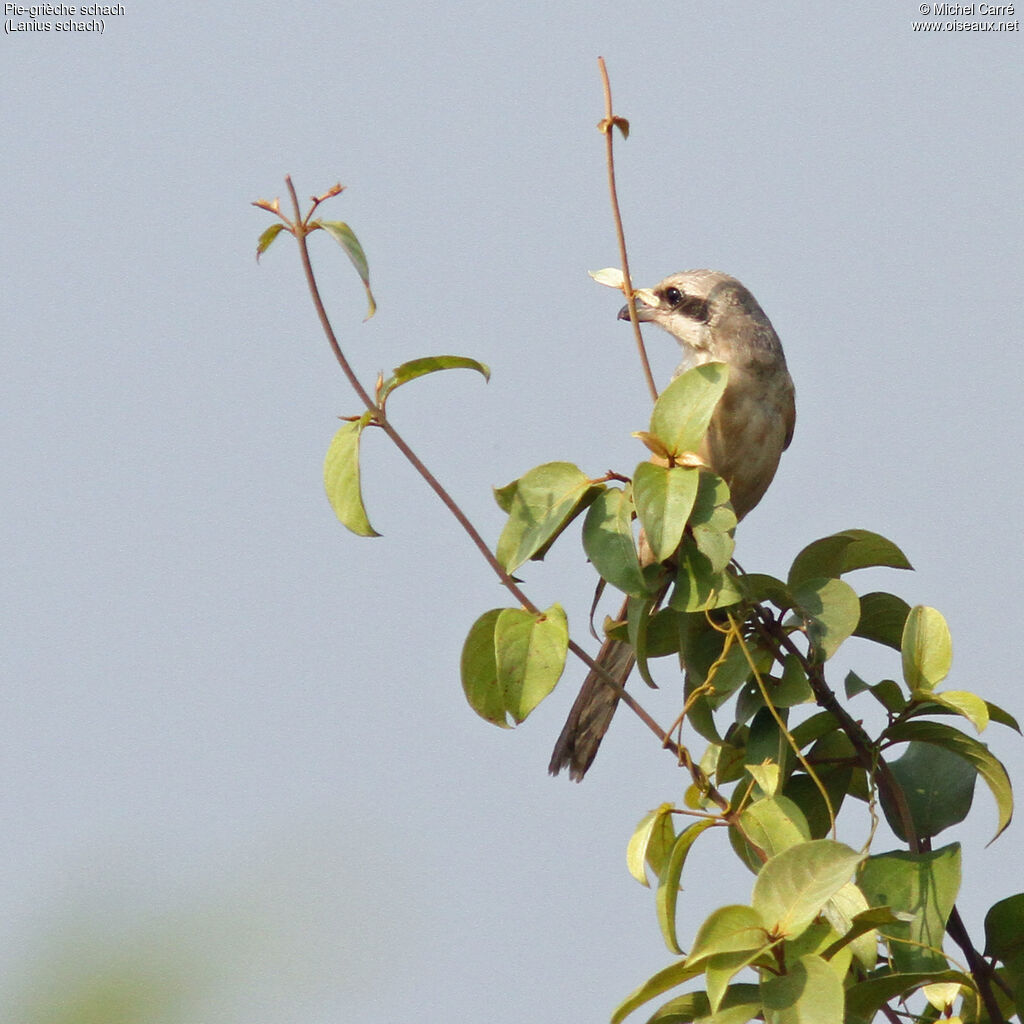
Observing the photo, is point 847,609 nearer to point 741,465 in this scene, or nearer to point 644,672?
point 644,672

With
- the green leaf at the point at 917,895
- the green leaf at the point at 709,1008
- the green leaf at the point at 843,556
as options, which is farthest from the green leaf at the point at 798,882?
the green leaf at the point at 843,556

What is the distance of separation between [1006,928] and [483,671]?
1138 millimetres

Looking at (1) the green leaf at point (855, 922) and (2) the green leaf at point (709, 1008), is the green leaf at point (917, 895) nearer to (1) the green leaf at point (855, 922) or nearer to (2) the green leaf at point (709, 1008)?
(1) the green leaf at point (855, 922)

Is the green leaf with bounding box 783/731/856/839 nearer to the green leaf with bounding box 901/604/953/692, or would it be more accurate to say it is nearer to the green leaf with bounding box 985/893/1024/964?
the green leaf with bounding box 901/604/953/692

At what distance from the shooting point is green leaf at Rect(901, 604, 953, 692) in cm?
282

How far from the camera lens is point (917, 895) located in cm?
264

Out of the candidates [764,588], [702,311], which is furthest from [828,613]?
[702,311]

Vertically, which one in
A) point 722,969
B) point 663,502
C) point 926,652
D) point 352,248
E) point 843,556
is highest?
point 352,248

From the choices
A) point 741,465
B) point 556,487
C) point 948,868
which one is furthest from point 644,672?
point 741,465

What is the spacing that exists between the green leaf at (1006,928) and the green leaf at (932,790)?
0.73 ft

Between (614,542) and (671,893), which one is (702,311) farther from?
(671,893)

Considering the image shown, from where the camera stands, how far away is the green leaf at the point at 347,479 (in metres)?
2.83

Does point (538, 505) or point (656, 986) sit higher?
point (538, 505)

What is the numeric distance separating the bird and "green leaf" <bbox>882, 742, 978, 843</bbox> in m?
1.57
